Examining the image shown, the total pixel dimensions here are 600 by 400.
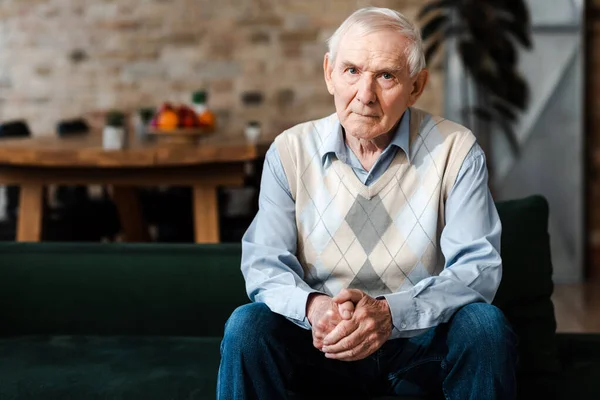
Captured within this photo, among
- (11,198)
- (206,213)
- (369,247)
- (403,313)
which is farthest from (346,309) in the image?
(11,198)

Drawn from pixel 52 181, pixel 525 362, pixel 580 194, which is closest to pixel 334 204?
pixel 525 362

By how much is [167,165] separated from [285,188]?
5.90ft

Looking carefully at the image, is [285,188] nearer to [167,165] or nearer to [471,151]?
[471,151]

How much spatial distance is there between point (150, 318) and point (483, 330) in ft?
3.69

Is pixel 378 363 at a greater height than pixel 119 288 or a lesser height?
lesser

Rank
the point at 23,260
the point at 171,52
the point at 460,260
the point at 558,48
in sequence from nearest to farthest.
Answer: the point at 460,260 < the point at 23,260 < the point at 558,48 < the point at 171,52

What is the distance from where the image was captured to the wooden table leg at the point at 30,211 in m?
4.01

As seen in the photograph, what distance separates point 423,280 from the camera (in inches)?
78.2

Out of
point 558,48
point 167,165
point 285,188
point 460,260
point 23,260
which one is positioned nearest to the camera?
point 460,260

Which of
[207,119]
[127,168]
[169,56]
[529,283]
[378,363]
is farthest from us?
[169,56]

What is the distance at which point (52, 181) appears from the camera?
392cm

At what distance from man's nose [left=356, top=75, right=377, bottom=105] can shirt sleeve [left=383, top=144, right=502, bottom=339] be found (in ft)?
0.87

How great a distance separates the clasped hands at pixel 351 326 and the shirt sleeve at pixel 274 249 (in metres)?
0.08

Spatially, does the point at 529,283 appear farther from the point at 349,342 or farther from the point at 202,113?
the point at 202,113
